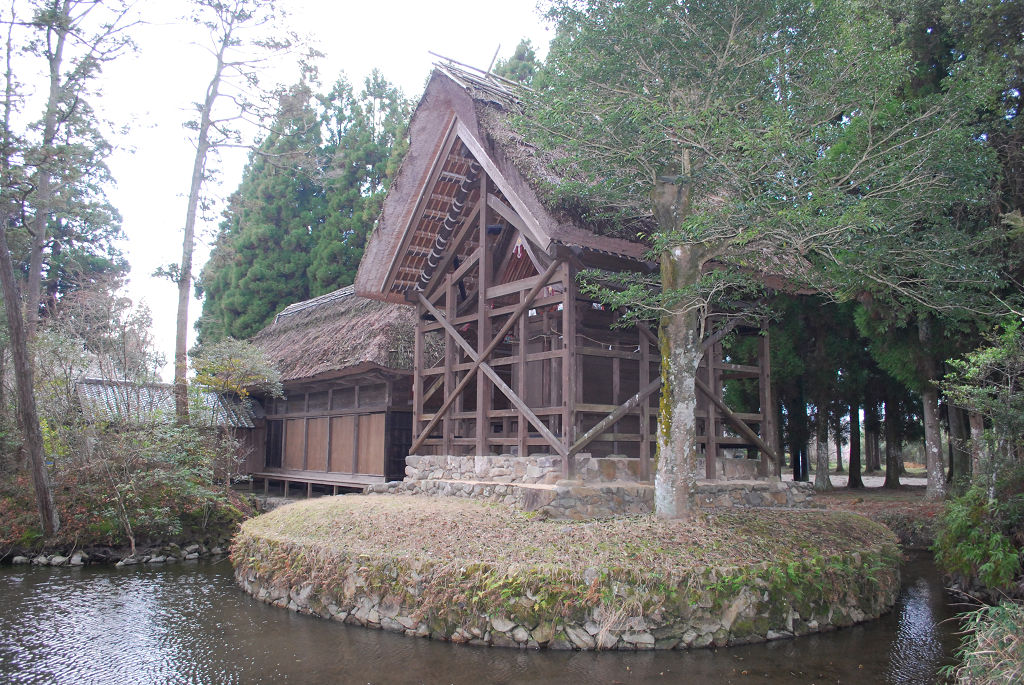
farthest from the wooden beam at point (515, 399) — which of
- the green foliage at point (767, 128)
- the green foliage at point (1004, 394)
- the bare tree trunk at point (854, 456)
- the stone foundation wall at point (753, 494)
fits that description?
the bare tree trunk at point (854, 456)

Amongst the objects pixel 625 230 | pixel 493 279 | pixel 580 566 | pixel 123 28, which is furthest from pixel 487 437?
pixel 123 28

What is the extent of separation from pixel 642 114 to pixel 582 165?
1.29 m

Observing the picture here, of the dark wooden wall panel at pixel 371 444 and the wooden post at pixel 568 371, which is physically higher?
the wooden post at pixel 568 371

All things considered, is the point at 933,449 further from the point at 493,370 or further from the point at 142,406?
the point at 142,406

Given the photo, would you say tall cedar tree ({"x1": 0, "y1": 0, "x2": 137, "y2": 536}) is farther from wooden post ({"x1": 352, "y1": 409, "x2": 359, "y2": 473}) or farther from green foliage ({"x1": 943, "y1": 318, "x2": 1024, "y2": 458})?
green foliage ({"x1": 943, "y1": 318, "x2": 1024, "y2": 458})

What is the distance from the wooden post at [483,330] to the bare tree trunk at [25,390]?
6.96m

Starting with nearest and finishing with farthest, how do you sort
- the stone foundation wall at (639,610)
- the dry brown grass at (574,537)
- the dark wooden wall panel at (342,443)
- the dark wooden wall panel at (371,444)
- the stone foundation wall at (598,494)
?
1. the stone foundation wall at (639,610)
2. the dry brown grass at (574,537)
3. the stone foundation wall at (598,494)
4. the dark wooden wall panel at (371,444)
5. the dark wooden wall panel at (342,443)

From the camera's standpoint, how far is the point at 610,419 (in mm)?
9008

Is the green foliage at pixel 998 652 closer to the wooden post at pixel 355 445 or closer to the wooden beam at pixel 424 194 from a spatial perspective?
the wooden beam at pixel 424 194

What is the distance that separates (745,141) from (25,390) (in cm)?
1092

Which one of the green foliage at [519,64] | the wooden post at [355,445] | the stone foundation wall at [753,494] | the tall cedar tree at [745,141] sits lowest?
the stone foundation wall at [753,494]

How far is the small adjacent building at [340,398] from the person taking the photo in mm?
14547

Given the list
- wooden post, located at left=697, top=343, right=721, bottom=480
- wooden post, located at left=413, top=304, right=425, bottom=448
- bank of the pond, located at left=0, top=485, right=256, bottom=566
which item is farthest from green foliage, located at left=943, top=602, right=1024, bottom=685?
bank of the pond, located at left=0, top=485, right=256, bottom=566

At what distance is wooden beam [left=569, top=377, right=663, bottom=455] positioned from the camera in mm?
8789
